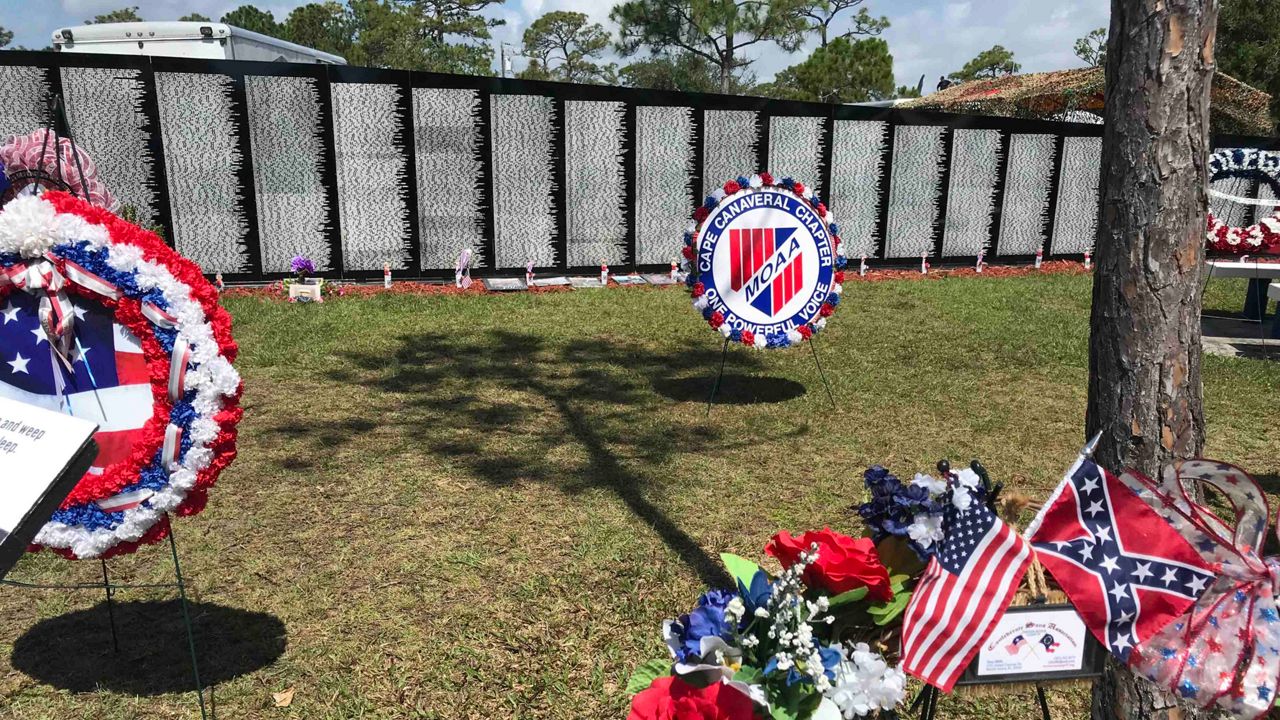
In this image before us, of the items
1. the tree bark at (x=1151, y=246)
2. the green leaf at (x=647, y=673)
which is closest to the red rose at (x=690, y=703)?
the green leaf at (x=647, y=673)

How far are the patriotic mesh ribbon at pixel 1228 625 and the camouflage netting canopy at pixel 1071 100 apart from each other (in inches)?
600

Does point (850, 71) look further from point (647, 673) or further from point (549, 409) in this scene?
point (647, 673)

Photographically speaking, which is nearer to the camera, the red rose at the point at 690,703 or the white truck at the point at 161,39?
the red rose at the point at 690,703

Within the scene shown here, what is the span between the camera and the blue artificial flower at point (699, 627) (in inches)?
72.0

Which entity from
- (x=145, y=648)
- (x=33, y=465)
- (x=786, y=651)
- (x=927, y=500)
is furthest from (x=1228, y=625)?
(x=145, y=648)

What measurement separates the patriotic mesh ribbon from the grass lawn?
66 cm

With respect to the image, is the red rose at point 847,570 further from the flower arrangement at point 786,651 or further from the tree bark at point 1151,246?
the tree bark at point 1151,246

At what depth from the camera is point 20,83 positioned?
8.44 meters

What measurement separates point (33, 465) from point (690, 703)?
5.00 feet

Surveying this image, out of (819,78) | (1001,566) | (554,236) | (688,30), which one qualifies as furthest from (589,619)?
(819,78)

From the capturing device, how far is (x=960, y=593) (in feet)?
6.15

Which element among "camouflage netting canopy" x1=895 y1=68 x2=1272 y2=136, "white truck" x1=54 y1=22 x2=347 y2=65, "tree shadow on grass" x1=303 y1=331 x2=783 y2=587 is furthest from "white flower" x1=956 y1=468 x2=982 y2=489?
"camouflage netting canopy" x1=895 y1=68 x2=1272 y2=136

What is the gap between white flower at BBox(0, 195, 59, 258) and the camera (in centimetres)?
245

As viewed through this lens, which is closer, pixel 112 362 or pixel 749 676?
pixel 749 676
